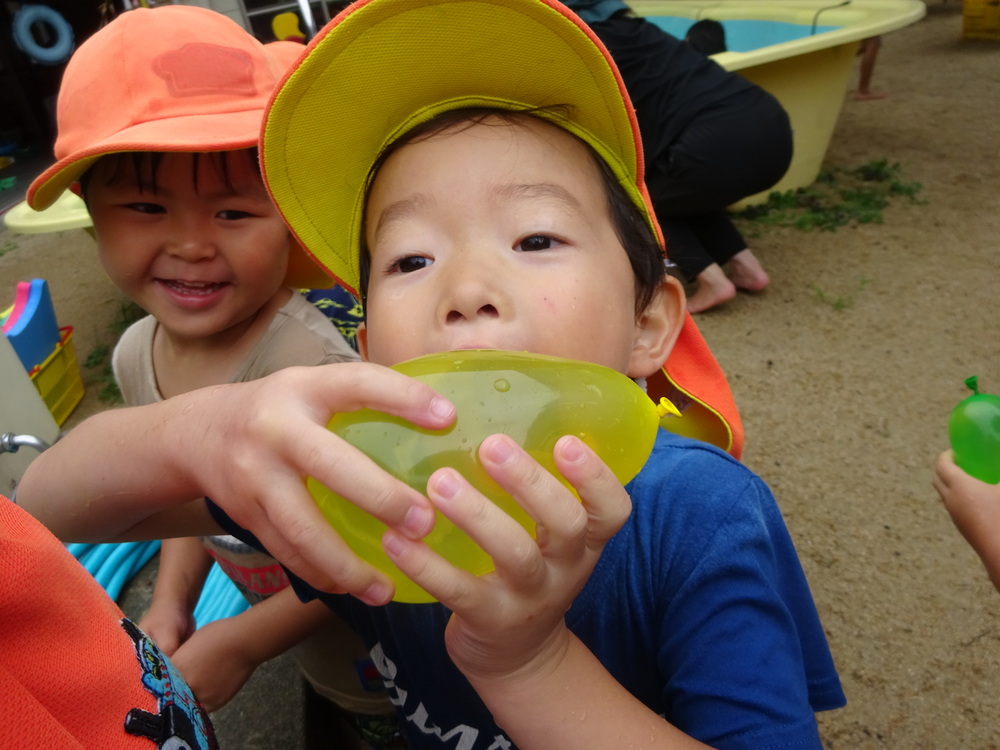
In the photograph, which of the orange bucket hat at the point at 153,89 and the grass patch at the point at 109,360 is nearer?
the orange bucket hat at the point at 153,89

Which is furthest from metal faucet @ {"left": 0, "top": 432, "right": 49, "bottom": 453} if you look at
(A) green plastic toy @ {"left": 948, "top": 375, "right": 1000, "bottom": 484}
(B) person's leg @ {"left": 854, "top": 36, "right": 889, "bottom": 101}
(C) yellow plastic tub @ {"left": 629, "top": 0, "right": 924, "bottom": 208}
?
(B) person's leg @ {"left": 854, "top": 36, "right": 889, "bottom": 101}

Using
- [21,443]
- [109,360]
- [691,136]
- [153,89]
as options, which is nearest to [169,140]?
[153,89]

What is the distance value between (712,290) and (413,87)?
268 cm

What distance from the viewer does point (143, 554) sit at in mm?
2352

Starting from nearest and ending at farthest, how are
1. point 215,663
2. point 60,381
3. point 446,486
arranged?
1. point 446,486
2. point 215,663
3. point 60,381

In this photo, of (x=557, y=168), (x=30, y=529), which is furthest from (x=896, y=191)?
(x=30, y=529)

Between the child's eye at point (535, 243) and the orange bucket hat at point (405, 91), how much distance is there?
0.76 ft

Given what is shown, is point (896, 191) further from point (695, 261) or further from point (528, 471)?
point (528, 471)

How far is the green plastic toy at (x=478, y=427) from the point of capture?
613 mm

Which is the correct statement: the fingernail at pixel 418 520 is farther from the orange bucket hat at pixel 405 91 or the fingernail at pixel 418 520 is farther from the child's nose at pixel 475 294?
the orange bucket hat at pixel 405 91

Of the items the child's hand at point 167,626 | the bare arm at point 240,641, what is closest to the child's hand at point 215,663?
the bare arm at point 240,641

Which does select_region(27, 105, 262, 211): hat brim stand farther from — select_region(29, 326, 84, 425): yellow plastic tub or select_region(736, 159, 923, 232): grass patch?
select_region(736, 159, 923, 232): grass patch

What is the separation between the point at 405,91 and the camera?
3.33ft

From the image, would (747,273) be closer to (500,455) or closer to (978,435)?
(978,435)
